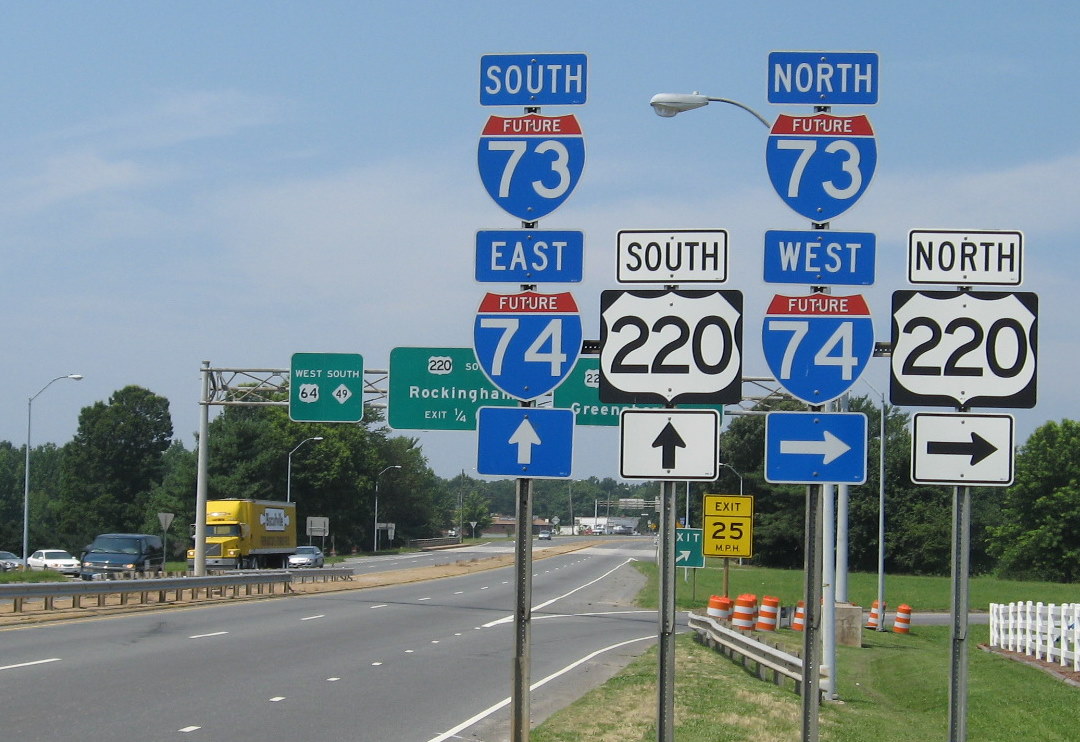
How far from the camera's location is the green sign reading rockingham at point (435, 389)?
2717 centimetres

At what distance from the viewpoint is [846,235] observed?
25.5ft

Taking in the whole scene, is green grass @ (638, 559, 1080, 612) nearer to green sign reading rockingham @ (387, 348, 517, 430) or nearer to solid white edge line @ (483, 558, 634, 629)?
solid white edge line @ (483, 558, 634, 629)

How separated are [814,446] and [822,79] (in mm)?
2459

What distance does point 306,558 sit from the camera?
6650 centimetres

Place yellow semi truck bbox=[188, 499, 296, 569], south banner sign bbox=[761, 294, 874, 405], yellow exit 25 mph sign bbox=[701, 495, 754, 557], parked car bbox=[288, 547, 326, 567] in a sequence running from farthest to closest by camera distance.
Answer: parked car bbox=[288, 547, 326, 567]
yellow semi truck bbox=[188, 499, 296, 569]
yellow exit 25 mph sign bbox=[701, 495, 754, 557]
south banner sign bbox=[761, 294, 874, 405]

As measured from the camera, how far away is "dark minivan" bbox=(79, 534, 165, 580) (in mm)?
46531

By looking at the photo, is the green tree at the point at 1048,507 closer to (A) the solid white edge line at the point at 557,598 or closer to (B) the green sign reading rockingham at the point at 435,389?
(A) the solid white edge line at the point at 557,598

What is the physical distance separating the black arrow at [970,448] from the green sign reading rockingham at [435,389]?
20.2 metres

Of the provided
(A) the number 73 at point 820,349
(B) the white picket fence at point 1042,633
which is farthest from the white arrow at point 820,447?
(B) the white picket fence at point 1042,633

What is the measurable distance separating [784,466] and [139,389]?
4317 inches

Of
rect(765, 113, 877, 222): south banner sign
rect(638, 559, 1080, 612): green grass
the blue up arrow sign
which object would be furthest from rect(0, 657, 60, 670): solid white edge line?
rect(638, 559, 1080, 612): green grass

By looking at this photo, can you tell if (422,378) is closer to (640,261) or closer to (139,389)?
(640,261)

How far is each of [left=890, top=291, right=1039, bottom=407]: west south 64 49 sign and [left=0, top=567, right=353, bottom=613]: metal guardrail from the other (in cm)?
2381

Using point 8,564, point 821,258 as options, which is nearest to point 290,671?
point 821,258
